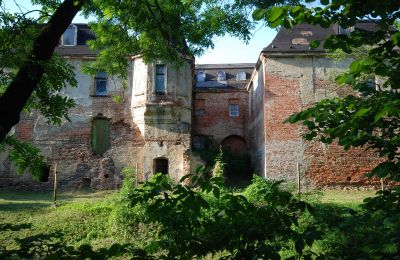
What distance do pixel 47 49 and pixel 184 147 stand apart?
15671 mm

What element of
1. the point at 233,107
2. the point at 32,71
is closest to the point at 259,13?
the point at 32,71

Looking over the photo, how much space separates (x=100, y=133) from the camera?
876 inches

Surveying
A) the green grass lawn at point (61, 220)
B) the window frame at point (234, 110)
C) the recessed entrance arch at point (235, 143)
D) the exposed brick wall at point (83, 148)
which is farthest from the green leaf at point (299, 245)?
the window frame at point (234, 110)

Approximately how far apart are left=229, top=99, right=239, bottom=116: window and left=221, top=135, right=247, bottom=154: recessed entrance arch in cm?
188

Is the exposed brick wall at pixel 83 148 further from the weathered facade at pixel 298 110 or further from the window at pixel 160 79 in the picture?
the weathered facade at pixel 298 110

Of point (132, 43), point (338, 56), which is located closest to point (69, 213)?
point (132, 43)

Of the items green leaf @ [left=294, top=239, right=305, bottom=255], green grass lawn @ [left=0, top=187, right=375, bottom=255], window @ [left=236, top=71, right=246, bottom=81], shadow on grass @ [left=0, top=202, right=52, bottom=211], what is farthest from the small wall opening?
green leaf @ [left=294, top=239, right=305, bottom=255]

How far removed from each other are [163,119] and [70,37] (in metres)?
8.06

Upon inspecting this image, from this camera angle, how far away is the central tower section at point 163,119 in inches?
802

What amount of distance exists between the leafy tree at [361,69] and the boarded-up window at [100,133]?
1961 cm

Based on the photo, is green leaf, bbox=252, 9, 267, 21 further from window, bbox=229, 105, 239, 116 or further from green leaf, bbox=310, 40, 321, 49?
window, bbox=229, 105, 239, 116

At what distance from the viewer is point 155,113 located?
67.2ft

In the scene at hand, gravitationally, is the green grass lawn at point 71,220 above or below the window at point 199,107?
below

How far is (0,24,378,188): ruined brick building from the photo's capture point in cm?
1891
